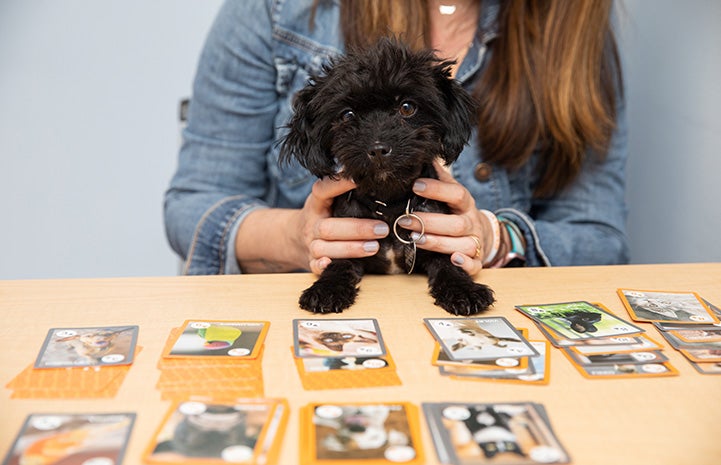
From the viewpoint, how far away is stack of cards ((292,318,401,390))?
1011mm

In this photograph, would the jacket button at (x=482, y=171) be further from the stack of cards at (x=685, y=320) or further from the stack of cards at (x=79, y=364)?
the stack of cards at (x=79, y=364)

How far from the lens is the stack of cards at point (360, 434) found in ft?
2.61

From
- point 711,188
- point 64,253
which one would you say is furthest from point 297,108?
point 64,253

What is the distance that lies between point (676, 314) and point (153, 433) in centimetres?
102

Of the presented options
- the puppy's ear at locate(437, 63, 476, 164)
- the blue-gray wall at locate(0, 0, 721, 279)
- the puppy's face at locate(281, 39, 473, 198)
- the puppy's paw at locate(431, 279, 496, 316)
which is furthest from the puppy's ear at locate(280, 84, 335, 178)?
the blue-gray wall at locate(0, 0, 721, 279)

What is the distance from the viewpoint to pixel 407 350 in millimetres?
1134

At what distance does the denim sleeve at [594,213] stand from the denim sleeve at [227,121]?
0.81 metres

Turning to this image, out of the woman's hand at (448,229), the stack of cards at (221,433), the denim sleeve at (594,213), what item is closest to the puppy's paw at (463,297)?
the woman's hand at (448,229)

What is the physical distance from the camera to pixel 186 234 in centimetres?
203

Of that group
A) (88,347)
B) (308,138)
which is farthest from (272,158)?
(88,347)

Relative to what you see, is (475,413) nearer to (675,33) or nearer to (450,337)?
(450,337)

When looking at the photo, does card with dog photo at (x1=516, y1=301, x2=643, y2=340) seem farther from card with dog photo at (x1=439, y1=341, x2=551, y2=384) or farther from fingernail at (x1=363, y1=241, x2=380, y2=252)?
fingernail at (x1=363, y1=241, x2=380, y2=252)

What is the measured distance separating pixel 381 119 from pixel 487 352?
0.60 metres

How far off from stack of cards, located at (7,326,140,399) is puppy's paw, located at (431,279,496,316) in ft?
2.01
